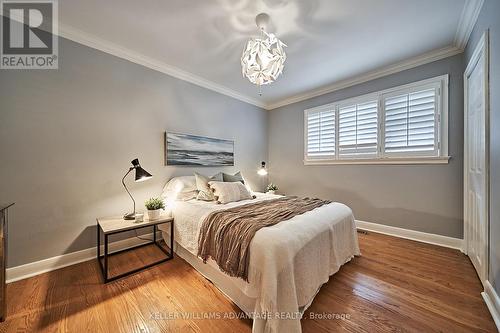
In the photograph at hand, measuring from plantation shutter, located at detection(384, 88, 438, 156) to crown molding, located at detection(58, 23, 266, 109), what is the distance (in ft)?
9.23

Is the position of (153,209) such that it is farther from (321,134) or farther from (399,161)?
(399,161)

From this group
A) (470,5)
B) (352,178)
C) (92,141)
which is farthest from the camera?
(352,178)

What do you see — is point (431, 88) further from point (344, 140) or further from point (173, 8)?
point (173, 8)

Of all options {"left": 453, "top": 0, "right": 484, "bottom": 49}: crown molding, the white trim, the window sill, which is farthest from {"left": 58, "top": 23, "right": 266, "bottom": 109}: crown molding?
{"left": 453, "top": 0, "right": 484, "bottom": 49}: crown molding

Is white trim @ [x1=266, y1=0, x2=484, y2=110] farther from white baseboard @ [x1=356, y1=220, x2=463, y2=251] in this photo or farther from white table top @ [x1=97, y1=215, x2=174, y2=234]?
white table top @ [x1=97, y1=215, x2=174, y2=234]

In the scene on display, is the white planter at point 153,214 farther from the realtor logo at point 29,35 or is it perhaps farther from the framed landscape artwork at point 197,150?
the realtor logo at point 29,35

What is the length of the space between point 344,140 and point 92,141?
12.5 ft

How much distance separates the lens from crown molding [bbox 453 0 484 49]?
1.72 m

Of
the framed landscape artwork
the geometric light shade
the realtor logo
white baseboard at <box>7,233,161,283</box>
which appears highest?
the realtor logo

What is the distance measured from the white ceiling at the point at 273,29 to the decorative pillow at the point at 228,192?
1823 mm

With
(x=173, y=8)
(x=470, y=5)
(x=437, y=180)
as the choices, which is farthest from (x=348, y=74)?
(x=173, y=8)

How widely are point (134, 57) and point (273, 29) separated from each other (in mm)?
1910

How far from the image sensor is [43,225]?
75.9 inches

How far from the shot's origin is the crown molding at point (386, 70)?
244 centimetres
